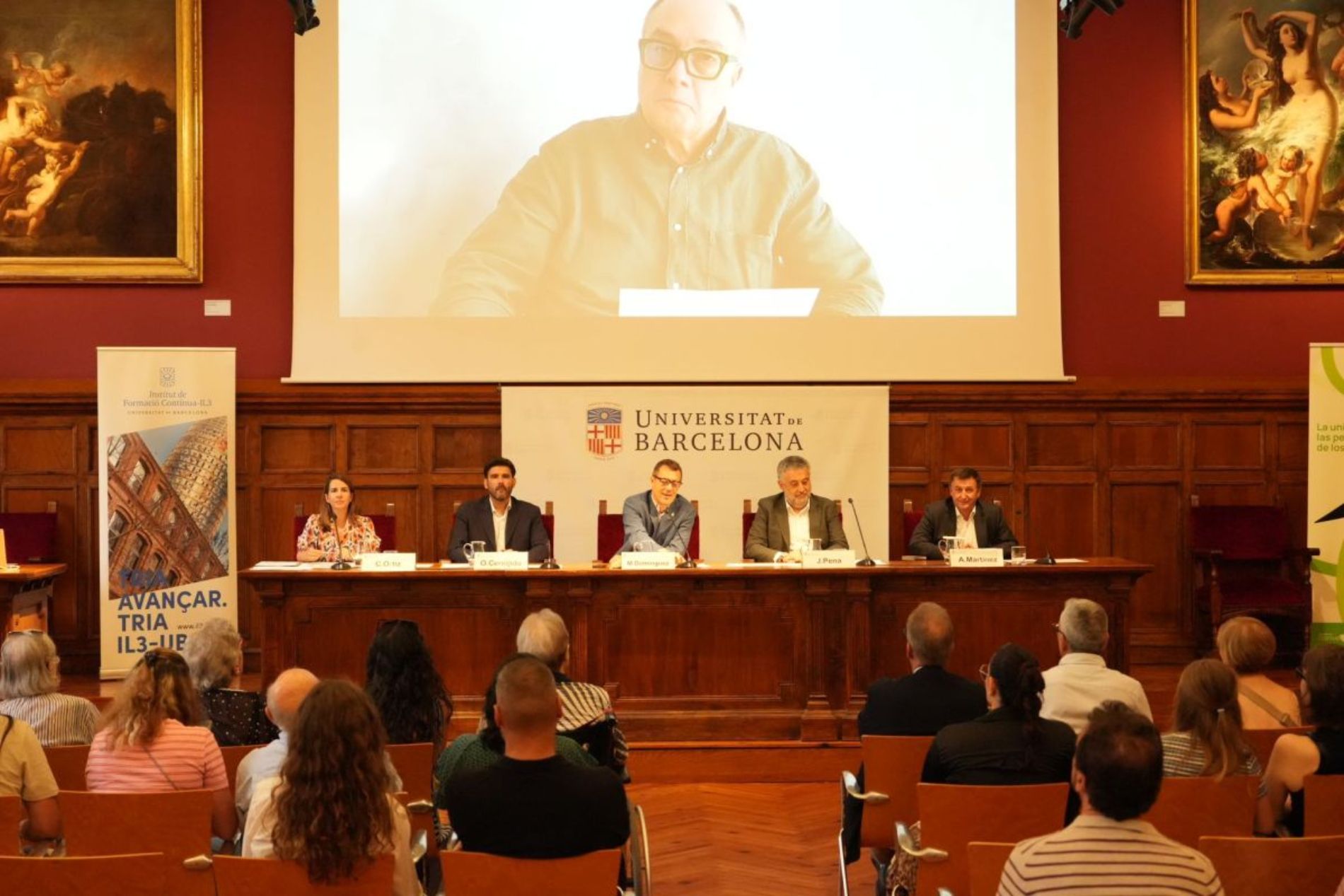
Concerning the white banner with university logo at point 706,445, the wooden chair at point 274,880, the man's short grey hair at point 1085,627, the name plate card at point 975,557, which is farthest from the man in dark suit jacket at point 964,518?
the wooden chair at point 274,880

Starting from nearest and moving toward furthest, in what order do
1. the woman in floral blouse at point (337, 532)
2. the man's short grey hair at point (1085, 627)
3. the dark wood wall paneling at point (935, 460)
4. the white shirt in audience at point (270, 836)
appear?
the white shirt in audience at point (270, 836) → the man's short grey hair at point (1085, 627) → the woman in floral blouse at point (337, 532) → the dark wood wall paneling at point (935, 460)

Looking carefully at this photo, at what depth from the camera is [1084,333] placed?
866 cm

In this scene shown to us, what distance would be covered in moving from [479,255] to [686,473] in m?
1.87

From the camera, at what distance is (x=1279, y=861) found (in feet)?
8.51

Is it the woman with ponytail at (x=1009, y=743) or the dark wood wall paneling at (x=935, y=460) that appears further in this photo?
the dark wood wall paneling at (x=935, y=460)

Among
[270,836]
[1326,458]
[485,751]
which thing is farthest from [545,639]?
[1326,458]

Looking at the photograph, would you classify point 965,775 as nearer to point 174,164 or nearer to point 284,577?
point 284,577

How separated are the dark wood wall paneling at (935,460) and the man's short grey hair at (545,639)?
4.71 metres

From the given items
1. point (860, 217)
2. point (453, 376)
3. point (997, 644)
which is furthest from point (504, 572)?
point (860, 217)

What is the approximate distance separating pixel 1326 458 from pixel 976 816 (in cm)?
596

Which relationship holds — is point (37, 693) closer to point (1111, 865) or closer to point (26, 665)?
point (26, 665)

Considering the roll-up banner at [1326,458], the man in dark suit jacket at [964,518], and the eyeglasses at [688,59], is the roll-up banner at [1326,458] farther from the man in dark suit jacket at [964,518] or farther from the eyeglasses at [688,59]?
the eyeglasses at [688,59]

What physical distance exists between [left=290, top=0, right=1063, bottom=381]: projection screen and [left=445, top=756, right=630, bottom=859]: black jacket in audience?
5671 millimetres

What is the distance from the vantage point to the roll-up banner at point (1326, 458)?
8.02 metres
